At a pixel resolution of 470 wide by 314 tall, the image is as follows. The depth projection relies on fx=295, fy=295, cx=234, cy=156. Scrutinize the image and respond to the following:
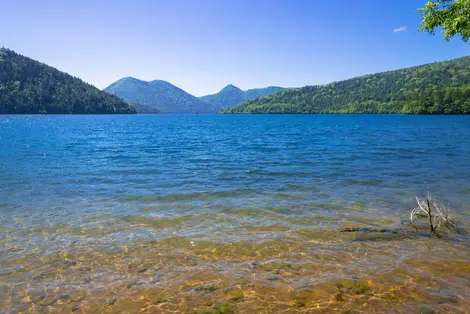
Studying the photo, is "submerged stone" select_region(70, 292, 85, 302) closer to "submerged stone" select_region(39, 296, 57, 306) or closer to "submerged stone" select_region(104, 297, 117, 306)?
"submerged stone" select_region(39, 296, 57, 306)

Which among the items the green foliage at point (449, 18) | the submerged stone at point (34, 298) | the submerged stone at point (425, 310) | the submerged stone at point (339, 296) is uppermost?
the green foliage at point (449, 18)

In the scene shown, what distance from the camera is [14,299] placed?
7.41 metres

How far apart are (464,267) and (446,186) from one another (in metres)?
12.8

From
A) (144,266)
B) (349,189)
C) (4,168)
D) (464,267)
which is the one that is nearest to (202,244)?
(144,266)

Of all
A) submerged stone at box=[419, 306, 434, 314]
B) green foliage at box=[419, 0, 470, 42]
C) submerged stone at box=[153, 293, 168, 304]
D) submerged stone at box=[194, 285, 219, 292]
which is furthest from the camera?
green foliage at box=[419, 0, 470, 42]

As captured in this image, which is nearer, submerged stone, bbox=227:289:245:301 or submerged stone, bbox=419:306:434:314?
submerged stone, bbox=419:306:434:314

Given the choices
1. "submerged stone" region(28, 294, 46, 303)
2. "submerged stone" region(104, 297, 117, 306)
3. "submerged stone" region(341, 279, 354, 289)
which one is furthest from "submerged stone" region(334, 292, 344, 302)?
"submerged stone" region(28, 294, 46, 303)

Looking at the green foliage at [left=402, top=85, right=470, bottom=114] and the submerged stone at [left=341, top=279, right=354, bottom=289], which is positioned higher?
the green foliage at [left=402, top=85, right=470, bottom=114]

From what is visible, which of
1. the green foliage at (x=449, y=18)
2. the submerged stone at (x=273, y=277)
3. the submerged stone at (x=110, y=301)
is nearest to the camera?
the submerged stone at (x=110, y=301)

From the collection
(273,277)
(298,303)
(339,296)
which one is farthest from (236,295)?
(339,296)

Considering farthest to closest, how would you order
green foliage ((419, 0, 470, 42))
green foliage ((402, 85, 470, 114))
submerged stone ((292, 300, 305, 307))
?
1. green foliage ((402, 85, 470, 114))
2. green foliage ((419, 0, 470, 42))
3. submerged stone ((292, 300, 305, 307))

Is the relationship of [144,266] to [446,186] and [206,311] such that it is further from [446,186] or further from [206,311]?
[446,186]

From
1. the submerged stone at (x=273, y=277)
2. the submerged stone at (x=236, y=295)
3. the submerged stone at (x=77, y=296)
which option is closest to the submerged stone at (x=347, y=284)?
the submerged stone at (x=273, y=277)

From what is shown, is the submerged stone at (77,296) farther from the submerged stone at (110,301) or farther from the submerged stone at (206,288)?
the submerged stone at (206,288)
